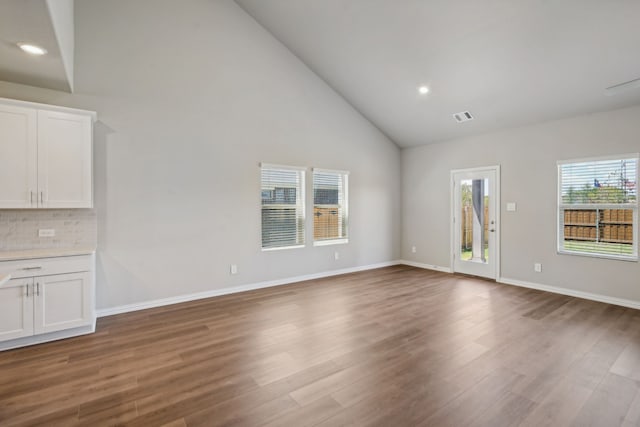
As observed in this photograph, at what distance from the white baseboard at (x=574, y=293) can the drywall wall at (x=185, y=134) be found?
3.34 meters

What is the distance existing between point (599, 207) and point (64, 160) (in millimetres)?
6925

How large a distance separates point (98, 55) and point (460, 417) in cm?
512

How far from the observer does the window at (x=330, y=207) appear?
5664 millimetres

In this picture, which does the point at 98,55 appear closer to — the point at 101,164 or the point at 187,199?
the point at 101,164

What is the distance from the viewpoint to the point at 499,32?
3615 millimetres

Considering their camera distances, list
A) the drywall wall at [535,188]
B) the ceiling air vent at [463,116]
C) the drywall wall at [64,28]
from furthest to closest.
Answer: the ceiling air vent at [463,116]
the drywall wall at [535,188]
the drywall wall at [64,28]

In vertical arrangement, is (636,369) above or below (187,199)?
→ below

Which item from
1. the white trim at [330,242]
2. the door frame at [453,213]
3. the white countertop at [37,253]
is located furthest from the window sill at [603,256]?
the white countertop at [37,253]

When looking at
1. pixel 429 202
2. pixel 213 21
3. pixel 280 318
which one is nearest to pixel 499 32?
pixel 429 202

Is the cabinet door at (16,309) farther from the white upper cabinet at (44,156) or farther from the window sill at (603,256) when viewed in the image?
the window sill at (603,256)

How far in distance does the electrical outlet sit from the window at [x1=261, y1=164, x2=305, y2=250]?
103 inches

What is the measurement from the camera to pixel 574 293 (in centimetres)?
450

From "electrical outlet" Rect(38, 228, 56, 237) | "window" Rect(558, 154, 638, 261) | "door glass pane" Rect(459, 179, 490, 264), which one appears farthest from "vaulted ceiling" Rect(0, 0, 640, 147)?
"electrical outlet" Rect(38, 228, 56, 237)

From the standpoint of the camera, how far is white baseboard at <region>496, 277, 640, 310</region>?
4048 mm
